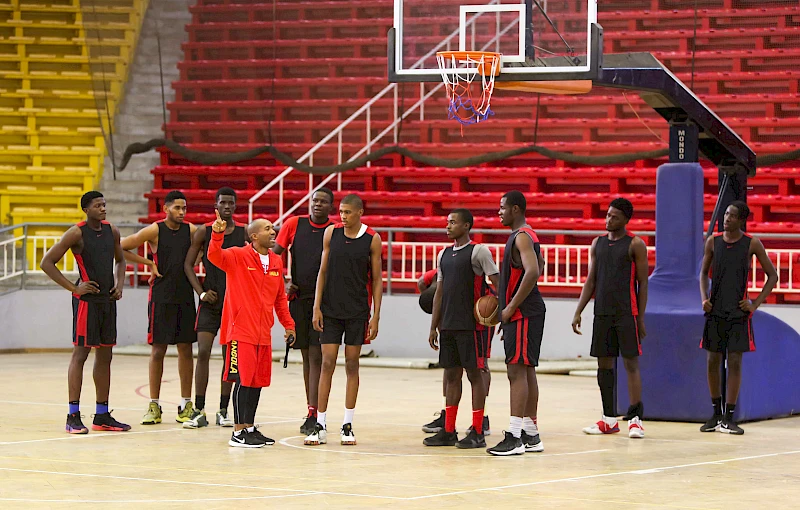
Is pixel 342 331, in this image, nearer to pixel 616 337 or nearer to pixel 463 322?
pixel 463 322

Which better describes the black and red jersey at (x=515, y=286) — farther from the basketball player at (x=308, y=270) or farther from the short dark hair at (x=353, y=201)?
the basketball player at (x=308, y=270)

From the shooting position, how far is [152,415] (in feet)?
32.9

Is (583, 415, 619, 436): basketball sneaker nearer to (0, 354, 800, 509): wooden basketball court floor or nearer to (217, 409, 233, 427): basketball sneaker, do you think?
(0, 354, 800, 509): wooden basketball court floor

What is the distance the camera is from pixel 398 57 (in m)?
10.7

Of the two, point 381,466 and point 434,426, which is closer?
point 381,466

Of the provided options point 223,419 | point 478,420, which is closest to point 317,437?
point 478,420

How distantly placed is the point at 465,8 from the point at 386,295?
561 centimetres

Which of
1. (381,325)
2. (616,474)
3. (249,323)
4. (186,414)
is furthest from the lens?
(381,325)

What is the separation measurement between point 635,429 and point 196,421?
329cm

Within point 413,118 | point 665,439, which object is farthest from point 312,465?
point 413,118

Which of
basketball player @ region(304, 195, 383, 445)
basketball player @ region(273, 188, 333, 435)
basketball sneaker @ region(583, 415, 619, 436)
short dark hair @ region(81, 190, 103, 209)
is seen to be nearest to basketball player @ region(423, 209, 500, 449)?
basketball player @ region(304, 195, 383, 445)

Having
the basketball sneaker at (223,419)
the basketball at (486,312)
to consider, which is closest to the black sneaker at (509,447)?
the basketball at (486,312)

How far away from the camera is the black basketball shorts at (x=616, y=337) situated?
9.80 metres

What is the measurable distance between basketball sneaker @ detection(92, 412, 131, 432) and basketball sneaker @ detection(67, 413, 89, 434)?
13 cm
